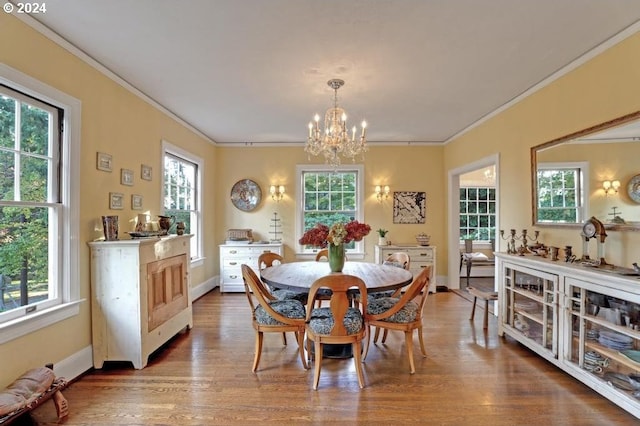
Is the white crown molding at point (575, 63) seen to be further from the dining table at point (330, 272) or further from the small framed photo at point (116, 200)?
the small framed photo at point (116, 200)

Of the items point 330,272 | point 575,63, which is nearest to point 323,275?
point 330,272

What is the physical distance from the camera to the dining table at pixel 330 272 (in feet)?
8.29

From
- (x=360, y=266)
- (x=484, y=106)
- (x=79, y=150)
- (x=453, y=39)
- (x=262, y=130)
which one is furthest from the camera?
(x=262, y=130)

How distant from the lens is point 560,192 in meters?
2.91

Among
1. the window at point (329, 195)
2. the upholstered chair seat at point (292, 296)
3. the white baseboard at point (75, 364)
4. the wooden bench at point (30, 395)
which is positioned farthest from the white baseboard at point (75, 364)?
the window at point (329, 195)

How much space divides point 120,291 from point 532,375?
343cm

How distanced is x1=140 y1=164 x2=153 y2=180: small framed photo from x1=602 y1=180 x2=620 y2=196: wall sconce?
4.35 meters

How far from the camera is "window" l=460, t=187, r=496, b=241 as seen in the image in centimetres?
691

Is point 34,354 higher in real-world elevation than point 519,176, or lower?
lower

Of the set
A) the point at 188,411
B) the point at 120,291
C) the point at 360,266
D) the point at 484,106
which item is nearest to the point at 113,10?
the point at 120,291

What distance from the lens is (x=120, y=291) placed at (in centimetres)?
262

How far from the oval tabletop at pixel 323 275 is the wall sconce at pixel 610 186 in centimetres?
165

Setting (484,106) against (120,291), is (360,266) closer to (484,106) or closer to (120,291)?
(120,291)

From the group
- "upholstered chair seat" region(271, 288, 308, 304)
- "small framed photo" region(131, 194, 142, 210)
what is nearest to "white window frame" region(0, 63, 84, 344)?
"small framed photo" region(131, 194, 142, 210)
